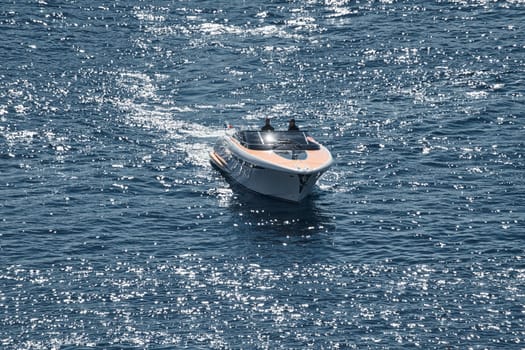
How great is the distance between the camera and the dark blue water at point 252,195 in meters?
55.9

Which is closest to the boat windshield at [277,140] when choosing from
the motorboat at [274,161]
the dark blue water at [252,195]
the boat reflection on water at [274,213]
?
the motorboat at [274,161]

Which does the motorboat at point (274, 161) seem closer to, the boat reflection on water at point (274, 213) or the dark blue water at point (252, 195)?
the boat reflection on water at point (274, 213)

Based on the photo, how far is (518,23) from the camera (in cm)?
10162

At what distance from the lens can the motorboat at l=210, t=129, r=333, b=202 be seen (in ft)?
230

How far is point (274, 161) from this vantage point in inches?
2805

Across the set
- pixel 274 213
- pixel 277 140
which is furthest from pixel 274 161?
pixel 274 213

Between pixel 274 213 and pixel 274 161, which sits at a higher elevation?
pixel 274 161

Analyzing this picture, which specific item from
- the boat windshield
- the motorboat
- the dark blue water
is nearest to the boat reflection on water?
the dark blue water

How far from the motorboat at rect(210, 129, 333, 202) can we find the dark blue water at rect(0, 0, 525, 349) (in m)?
1.10

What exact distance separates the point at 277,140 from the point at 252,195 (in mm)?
4343

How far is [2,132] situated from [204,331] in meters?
Result: 33.3

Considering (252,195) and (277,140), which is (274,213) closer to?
(252,195)

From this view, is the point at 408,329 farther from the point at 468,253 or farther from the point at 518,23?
the point at 518,23

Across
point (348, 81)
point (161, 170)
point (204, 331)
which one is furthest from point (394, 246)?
point (348, 81)
